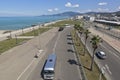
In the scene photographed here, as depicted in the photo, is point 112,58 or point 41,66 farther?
point 112,58

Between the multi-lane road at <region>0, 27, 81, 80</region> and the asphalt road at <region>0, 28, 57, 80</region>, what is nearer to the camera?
the multi-lane road at <region>0, 27, 81, 80</region>

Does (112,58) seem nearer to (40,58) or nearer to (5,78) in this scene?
(40,58)

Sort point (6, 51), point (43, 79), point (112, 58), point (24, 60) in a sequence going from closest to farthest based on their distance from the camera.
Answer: point (43, 79), point (24, 60), point (112, 58), point (6, 51)

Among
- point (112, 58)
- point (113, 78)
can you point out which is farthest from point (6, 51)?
point (113, 78)

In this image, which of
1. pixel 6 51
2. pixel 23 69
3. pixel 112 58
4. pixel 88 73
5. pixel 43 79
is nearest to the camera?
pixel 43 79

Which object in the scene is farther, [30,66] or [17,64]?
[17,64]

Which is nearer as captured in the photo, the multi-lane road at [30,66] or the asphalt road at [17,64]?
the multi-lane road at [30,66]

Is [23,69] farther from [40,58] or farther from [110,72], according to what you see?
[110,72]

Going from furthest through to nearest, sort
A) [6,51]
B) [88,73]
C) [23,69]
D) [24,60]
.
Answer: [6,51]
[24,60]
[23,69]
[88,73]

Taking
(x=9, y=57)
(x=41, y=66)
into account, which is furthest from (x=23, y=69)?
(x=9, y=57)
